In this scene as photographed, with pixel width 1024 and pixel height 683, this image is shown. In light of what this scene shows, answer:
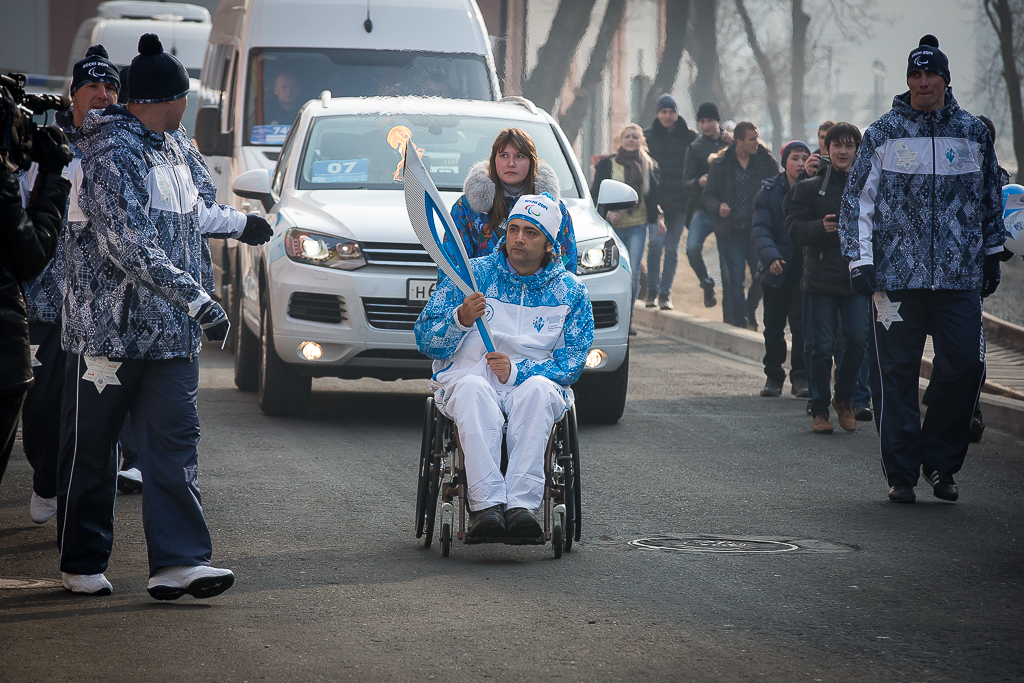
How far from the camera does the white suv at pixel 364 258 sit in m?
9.41

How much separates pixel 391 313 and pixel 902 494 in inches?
132

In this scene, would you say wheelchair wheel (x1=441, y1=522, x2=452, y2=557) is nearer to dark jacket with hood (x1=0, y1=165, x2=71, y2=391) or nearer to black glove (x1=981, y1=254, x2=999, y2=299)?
dark jacket with hood (x1=0, y1=165, x2=71, y2=391)

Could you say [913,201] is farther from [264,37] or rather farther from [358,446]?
[264,37]

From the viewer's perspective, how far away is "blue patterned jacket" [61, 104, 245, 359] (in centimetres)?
523

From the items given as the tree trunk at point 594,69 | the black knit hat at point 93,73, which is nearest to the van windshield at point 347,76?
the black knit hat at point 93,73

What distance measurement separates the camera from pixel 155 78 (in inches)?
213

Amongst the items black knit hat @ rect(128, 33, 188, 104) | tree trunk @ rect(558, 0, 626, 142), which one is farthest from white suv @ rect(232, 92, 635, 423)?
tree trunk @ rect(558, 0, 626, 142)

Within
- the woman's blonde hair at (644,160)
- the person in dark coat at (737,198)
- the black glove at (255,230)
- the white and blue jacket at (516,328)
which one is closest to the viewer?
the black glove at (255,230)

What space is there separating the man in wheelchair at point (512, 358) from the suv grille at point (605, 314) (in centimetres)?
299

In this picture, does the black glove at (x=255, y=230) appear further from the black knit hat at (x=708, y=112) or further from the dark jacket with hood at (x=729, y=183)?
the black knit hat at (x=708, y=112)

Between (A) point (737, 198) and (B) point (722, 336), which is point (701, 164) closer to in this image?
(A) point (737, 198)

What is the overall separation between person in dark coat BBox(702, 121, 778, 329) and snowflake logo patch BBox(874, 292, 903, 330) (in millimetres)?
7370

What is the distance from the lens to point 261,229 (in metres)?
5.93

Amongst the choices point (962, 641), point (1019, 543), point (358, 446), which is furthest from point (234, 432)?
point (962, 641)
